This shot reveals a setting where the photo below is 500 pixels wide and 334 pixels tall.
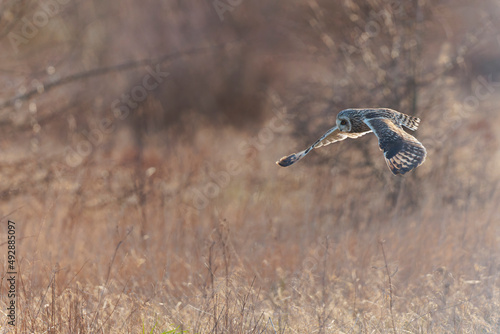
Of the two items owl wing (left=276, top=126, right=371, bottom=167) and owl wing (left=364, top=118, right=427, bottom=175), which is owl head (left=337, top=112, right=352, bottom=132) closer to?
owl wing (left=276, top=126, right=371, bottom=167)

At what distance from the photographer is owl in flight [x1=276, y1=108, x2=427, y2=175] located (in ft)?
9.61

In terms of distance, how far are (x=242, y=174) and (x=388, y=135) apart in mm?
4794

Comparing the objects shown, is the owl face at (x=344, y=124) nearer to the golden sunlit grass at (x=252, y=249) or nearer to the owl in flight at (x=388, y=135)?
the owl in flight at (x=388, y=135)

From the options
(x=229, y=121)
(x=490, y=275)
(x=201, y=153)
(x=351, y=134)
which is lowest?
(x=229, y=121)

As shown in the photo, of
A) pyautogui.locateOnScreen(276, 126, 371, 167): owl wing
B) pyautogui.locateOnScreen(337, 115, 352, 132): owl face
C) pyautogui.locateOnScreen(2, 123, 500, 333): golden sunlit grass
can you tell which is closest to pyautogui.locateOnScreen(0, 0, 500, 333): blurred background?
pyautogui.locateOnScreen(2, 123, 500, 333): golden sunlit grass

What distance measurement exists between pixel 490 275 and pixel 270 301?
5.59 ft

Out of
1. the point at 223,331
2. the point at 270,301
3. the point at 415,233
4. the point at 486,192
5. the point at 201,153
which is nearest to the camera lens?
the point at 223,331

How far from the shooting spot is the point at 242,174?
785cm

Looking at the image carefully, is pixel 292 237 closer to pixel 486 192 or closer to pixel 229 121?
pixel 486 192

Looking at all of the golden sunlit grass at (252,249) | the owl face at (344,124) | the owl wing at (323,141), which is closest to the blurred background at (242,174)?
the golden sunlit grass at (252,249)

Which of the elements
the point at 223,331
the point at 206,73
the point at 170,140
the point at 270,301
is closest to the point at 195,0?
the point at 206,73

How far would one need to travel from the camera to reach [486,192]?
21.1 ft

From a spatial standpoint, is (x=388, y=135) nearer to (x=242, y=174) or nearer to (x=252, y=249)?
(x=252, y=249)

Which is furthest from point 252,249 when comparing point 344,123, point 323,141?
point 344,123
